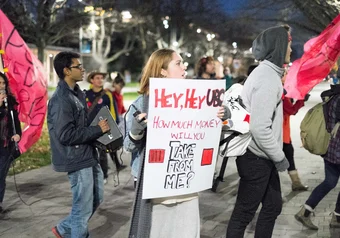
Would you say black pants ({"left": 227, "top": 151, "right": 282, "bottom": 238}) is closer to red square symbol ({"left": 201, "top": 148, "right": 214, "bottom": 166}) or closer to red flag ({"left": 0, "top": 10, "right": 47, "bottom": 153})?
red square symbol ({"left": 201, "top": 148, "right": 214, "bottom": 166})

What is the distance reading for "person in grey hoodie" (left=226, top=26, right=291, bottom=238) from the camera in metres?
3.60

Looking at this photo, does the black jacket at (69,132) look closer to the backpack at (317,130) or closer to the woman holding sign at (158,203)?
the woman holding sign at (158,203)

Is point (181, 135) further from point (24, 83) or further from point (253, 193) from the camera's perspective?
point (24, 83)

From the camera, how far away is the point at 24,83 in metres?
6.11

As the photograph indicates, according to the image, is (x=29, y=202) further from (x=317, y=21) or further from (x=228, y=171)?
(x=317, y=21)

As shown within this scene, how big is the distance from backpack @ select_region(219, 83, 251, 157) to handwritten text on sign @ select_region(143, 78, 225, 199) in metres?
0.25

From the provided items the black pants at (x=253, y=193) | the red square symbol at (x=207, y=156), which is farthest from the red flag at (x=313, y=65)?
the red square symbol at (x=207, y=156)

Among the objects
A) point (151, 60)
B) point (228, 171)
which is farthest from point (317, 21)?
point (151, 60)

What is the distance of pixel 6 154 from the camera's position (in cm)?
579

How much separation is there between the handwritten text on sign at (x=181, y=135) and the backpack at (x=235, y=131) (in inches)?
10.0

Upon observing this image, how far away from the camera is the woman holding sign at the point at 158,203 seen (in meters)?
3.45

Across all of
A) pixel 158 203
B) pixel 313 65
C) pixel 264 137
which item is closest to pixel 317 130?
pixel 313 65

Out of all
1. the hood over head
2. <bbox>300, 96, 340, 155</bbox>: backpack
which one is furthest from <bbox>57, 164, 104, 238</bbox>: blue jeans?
<bbox>300, 96, 340, 155</bbox>: backpack

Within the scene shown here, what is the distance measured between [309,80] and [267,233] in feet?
7.34
